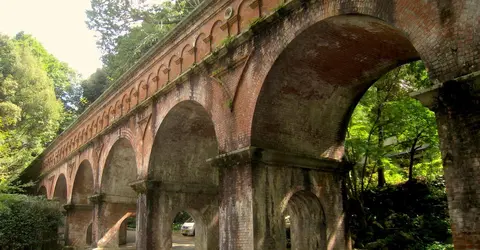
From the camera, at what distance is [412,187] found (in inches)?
610

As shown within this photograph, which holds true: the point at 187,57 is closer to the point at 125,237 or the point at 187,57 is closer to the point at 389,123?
the point at 389,123

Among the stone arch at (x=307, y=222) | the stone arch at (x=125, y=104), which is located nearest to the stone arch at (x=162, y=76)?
the stone arch at (x=125, y=104)

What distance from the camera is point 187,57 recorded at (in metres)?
11.2

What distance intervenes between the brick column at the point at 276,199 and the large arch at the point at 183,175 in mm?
3574

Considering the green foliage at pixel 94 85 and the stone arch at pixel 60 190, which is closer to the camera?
the stone arch at pixel 60 190

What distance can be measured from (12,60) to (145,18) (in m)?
11.6

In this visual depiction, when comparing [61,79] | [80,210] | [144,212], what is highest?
[61,79]

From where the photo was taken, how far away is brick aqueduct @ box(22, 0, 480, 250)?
4648 millimetres

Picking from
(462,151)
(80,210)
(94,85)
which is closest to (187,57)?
(462,151)

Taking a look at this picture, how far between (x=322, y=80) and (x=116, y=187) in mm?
10847

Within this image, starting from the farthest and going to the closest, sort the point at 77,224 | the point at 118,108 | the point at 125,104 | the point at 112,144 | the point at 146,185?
the point at 77,224 < the point at 118,108 < the point at 112,144 < the point at 125,104 < the point at 146,185

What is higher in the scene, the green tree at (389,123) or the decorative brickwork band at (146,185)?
the green tree at (389,123)

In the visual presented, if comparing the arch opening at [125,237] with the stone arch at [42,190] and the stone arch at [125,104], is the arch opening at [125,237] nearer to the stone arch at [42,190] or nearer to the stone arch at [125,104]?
the stone arch at [125,104]

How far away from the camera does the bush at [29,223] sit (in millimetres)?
18891
